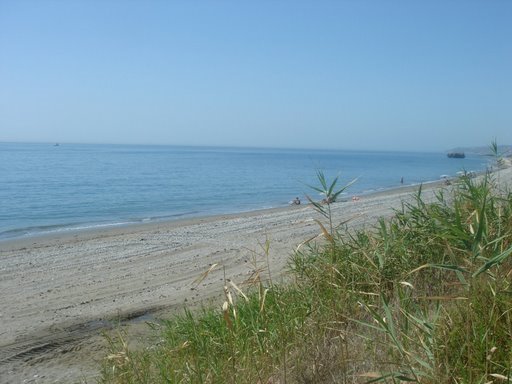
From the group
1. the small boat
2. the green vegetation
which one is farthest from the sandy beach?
the small boat

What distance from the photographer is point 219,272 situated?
1105cm

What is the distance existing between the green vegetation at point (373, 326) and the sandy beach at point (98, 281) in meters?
0.67

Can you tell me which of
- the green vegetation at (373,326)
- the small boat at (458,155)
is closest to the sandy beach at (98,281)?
the green vegetation at (373,326)

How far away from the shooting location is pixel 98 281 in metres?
11.2

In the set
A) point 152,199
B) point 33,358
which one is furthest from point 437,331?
point 152,199

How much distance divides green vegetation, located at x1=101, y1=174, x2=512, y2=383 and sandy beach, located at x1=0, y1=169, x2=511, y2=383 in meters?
0.67

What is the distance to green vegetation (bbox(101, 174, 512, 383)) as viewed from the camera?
304 centimetres

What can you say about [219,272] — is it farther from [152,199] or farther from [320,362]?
[152,199]

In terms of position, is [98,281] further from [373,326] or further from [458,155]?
[458,155]

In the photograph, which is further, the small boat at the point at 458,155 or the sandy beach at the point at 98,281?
the small boat at the point at 458,155

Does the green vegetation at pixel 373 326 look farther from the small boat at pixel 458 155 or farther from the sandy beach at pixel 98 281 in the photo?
the small boat at pixel 458 155

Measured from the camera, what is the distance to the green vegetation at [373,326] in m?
3.04

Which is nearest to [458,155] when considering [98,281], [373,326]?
[98,281]

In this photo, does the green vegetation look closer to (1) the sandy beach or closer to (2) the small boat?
(1) the sandy beach
